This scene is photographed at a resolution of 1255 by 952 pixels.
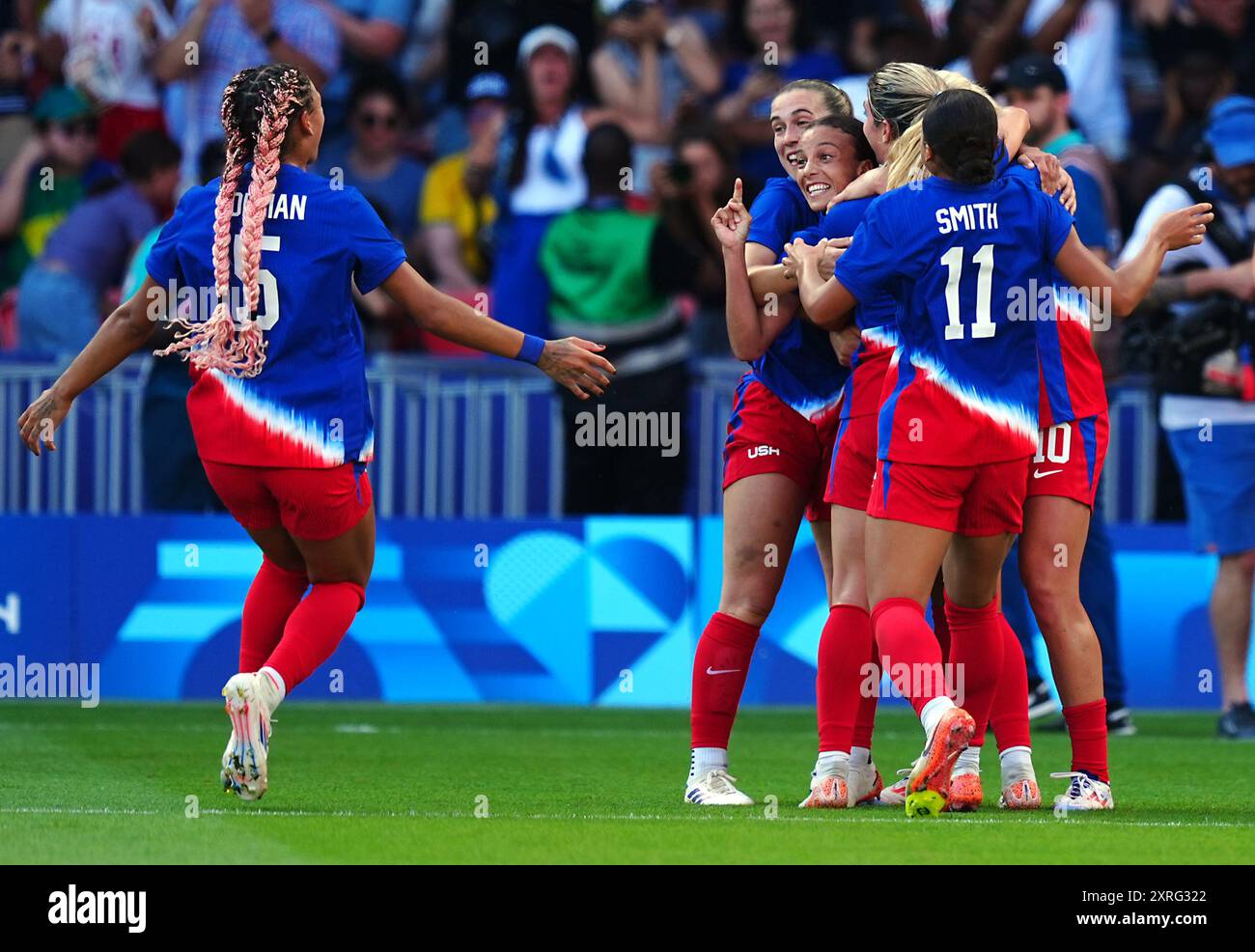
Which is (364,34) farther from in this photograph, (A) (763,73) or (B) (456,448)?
(B) (456,448)

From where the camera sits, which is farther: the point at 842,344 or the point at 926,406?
the point at 842,344

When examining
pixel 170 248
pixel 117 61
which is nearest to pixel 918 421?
pixel 170 248

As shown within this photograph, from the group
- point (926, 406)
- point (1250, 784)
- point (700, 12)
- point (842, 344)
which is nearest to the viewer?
point (926, 406)

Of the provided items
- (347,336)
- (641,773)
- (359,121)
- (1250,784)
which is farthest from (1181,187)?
(359,121)

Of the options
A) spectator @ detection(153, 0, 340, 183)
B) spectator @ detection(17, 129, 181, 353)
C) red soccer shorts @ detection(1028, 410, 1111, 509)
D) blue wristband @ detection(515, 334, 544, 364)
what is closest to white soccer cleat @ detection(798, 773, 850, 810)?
red soccer shorts @ detection(1028, 410, 1111, 509)

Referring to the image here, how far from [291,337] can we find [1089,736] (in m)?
2.65

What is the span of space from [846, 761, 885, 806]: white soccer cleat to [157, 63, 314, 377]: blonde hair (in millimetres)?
2168

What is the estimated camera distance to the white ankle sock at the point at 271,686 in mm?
6496

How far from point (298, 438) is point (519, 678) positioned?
5.00m

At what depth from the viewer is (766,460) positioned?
7.10 m

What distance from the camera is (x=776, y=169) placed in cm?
1359

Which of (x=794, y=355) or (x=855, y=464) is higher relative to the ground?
(x=794, y=355)

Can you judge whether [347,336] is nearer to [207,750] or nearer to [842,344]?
[842,344]

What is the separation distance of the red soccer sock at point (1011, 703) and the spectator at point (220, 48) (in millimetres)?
7797
